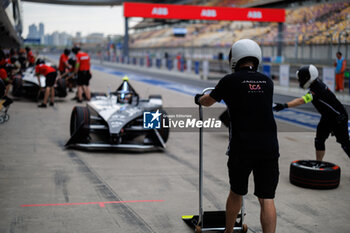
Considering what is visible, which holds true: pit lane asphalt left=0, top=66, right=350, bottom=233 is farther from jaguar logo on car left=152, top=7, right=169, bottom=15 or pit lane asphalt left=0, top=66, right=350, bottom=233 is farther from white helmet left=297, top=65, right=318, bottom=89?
jaguar logo on car left=152, top=7, right=169, bottom=15

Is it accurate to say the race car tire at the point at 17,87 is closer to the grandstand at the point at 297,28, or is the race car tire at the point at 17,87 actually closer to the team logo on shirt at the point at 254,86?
the grandstand at the point at 297,28

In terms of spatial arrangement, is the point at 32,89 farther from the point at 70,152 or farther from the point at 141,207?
the point at 141,207

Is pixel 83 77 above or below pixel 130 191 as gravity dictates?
above

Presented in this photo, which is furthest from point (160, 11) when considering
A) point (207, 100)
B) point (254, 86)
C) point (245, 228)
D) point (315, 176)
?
point (254, 86)

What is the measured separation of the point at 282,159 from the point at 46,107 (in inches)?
325

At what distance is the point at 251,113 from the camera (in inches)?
132

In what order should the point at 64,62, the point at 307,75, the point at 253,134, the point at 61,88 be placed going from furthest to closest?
the point at 64,62 → the point at 61,88 → the point at 307,75 → the point at 253,134

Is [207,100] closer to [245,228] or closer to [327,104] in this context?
[245,228]

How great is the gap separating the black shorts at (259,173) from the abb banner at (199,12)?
26474mm

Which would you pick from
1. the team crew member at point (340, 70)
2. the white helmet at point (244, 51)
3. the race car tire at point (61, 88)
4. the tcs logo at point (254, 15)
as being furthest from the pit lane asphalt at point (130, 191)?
the tcs logo at point (254, 15)

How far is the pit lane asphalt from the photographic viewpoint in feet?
14.8

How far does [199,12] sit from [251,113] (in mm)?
27261

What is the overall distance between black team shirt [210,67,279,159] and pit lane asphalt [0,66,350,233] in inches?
52.0

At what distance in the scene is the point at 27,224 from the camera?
4.38m
